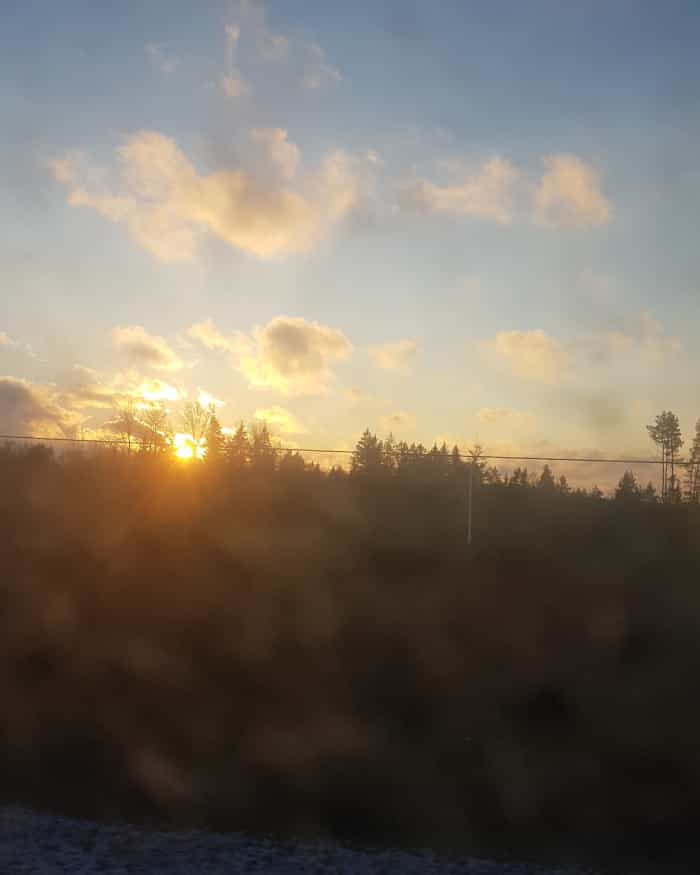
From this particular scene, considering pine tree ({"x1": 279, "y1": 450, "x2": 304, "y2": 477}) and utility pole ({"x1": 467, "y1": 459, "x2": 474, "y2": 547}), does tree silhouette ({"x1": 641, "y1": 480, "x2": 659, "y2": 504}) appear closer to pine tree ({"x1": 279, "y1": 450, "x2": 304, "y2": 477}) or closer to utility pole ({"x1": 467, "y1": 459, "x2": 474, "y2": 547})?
utility pole ({"x1": 467, "y1": 459, "x2": 474, "y2": 547})

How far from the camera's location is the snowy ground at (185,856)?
5.81 metres

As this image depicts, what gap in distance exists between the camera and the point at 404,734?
9570mm

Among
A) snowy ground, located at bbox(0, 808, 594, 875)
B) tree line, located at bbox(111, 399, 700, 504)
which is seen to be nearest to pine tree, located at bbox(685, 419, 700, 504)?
tree line, located at bbox(111, 399, 700, 504)

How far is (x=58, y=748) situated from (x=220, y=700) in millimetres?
2173

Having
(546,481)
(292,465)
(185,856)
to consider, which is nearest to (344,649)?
(185,856)

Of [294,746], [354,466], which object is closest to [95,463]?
[354,466]

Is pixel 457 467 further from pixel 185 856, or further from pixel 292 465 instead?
pixel 185 856

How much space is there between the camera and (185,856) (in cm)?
607

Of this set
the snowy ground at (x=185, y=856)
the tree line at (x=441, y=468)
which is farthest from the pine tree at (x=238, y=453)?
the snowy ground at (x=185, y=856)

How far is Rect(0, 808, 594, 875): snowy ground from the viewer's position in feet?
19.1

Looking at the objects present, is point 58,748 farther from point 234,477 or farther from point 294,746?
point 234,477

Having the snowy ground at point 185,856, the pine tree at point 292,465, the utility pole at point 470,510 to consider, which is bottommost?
the snowy ground at point 185,856

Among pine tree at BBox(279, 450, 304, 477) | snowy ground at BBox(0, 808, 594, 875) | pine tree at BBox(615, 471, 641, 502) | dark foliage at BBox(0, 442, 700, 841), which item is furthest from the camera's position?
pine tree at BBox(279, 450, 304, 477)

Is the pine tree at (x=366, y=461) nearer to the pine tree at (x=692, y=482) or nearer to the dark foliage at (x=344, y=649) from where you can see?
the dark foliage at (x=344, y=649)
